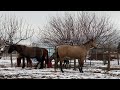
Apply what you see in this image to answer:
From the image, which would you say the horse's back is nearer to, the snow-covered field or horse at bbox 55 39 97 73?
horse at bbox 55 39 97 73

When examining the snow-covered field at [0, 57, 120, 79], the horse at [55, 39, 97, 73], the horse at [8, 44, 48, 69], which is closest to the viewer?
the snow-covered field at [0, 57, 120, 79]

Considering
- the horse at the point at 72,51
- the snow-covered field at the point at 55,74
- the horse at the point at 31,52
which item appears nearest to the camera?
the snow-covered field at the point at 55,74

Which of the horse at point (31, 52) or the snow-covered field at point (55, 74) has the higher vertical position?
the horse at point (31, 52)

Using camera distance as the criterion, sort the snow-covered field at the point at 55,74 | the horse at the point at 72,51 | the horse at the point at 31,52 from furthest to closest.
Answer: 1. the horse at the point at 31,52
2. the horse at the point at 72,51
3. the snow-covered field at the point at 55,74

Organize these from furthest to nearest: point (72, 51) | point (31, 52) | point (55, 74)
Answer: point (31, 52) → point (72, 51) → point (55, 74)

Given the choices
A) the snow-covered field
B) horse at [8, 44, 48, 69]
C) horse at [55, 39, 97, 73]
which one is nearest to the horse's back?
horse at [55, 39, 97, 73]

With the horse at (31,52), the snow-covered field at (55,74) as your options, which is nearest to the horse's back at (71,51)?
the snow-covered field at (55,74)

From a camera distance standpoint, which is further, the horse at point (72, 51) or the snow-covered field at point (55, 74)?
the horse at point (72, 51)

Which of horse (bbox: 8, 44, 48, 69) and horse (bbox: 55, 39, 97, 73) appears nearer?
horse (bbox: 55, 39, 97, 73)

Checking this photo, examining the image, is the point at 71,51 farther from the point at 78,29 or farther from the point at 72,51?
the point at 78,29

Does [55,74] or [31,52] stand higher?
[31,52]

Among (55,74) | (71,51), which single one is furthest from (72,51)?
(55,74)

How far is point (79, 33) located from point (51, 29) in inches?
142

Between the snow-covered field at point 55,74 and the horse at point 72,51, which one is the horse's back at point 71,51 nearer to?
the horse at point 72,51
